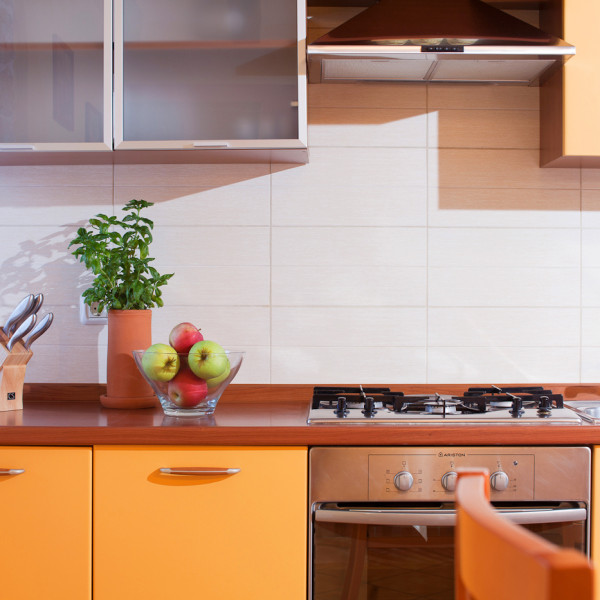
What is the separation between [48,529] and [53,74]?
47.6 inches

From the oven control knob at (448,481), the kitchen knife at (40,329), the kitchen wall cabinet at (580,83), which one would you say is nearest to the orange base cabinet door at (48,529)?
the kitchen knife at (40,329)

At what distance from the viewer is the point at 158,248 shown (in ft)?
7.03

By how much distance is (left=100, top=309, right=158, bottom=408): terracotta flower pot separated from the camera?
6.17ft

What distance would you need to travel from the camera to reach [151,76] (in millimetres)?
1877

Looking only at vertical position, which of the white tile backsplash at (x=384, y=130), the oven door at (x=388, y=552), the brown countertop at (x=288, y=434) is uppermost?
the white tile backsplash at (x=384, y=130)

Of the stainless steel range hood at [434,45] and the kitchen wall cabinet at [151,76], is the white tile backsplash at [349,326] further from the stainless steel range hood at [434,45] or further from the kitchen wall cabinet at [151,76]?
the stainless steel range hood at [434,45]

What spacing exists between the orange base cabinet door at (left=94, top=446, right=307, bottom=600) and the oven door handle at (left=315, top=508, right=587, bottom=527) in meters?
0.08

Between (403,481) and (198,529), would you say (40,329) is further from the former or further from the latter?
(403,481)

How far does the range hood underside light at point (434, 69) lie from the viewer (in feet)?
6.12

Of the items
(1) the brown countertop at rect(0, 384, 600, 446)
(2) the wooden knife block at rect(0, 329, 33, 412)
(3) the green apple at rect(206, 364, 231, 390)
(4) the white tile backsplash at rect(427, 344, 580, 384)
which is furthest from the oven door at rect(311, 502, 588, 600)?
(2) the wooden knife block at rect(0, 329, 33, 412)

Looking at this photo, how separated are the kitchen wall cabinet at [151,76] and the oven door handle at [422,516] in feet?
3.14

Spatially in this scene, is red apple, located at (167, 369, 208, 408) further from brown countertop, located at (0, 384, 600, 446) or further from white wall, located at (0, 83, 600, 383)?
white wall, located at (0, 83, 600, 383)

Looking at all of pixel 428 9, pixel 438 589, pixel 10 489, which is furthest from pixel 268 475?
pixel 428 9

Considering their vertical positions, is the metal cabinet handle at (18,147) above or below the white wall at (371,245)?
above
